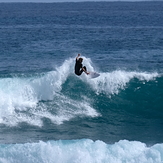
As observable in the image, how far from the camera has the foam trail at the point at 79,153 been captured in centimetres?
1363

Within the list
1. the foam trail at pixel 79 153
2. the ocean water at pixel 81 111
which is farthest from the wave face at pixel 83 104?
the foam trail at pixel 79 153

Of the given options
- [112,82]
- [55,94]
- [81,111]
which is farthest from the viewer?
[112,82]

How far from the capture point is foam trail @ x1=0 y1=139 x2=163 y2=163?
13.6 m

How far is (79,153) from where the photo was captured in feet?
45.0

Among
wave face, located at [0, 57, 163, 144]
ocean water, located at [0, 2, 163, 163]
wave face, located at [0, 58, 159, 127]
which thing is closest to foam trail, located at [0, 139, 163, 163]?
ocean water, located at [0, 2, 163, 163]

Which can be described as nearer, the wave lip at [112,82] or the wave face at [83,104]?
the wave face at [83,104]

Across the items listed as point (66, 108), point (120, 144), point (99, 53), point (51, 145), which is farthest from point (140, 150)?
point (99, 53)

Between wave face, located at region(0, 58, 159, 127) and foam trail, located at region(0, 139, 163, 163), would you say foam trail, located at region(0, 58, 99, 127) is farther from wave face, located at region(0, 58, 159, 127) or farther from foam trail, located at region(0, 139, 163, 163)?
foam trail, located at region(0, 139, 163, 163)

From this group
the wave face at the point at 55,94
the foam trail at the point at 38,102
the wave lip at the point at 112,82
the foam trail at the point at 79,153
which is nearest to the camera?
the foam trail at the point at 79,153

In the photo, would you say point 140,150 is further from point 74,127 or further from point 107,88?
point 107,88

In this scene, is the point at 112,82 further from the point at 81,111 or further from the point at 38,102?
the point at 38,102

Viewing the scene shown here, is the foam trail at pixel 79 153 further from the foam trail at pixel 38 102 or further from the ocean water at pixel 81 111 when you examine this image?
the foam trail at pixel 38 102

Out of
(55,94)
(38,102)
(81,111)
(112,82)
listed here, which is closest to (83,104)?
(81,111)

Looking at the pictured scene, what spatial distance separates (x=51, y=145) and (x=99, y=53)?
21.8 meters
